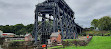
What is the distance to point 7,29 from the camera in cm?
8275

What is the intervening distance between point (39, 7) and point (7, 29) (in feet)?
209

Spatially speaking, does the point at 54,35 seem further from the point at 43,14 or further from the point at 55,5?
the point at 43,14

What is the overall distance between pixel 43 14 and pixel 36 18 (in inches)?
144

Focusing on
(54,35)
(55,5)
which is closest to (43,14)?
(55,5)

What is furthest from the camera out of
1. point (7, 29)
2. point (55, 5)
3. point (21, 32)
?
point (7, 29)

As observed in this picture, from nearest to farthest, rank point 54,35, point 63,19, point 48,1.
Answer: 1. point 54,35
2. point 48,1
3. point 63,19

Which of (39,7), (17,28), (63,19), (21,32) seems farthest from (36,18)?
(17,28)

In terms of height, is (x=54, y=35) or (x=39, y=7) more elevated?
(x=39, y=7)

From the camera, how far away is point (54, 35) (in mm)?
20156

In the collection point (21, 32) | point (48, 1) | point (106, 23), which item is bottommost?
point (21, 32)

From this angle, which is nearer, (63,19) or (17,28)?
(63,19)

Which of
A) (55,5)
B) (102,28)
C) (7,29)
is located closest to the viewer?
(55,5)

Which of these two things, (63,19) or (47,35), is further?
(63,19)

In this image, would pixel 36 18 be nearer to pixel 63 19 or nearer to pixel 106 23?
pixel 63 19
